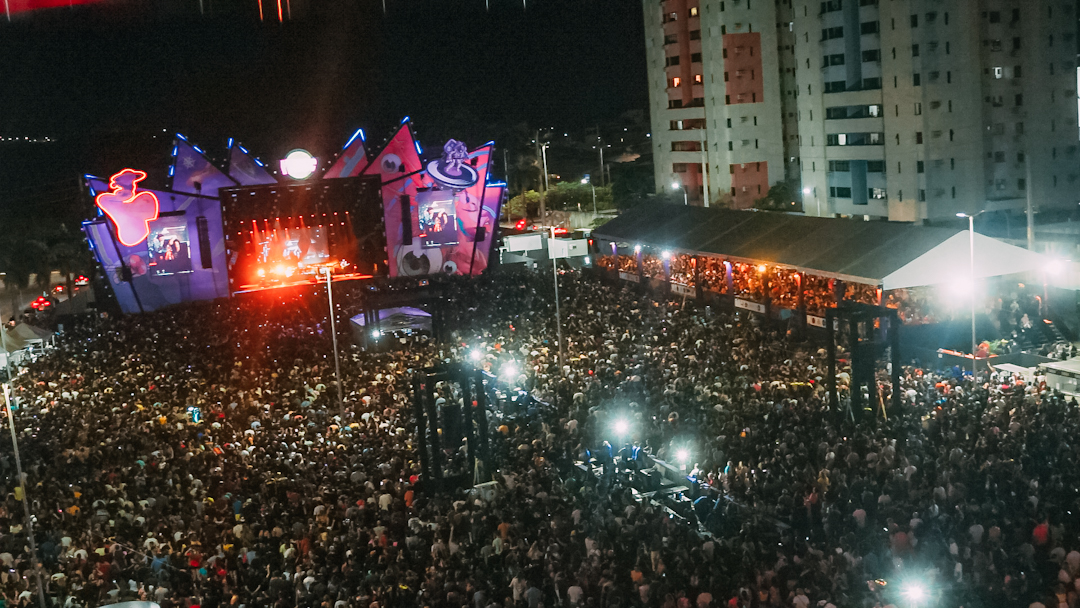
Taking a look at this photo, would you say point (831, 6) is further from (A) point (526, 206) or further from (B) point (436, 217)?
(A) point (526, 206)

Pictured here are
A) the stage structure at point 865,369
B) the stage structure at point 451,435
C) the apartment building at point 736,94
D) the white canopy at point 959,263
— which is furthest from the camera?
the apartment building at point 736,94

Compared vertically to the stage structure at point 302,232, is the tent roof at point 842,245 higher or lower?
lower

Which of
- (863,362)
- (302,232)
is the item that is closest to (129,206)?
(302,232)

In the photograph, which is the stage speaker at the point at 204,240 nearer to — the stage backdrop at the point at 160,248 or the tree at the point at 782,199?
the stage backdrop at the point at 160,248

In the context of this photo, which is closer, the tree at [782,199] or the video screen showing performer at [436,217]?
the video screen showing performer at [436,217]

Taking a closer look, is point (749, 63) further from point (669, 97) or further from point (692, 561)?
point (692, 561)

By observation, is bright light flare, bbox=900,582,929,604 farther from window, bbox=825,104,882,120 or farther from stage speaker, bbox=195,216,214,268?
window, bbox=825,104,882,120

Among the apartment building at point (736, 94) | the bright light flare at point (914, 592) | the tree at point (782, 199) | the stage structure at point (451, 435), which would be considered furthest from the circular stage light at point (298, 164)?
the bright light flare at point (914, 592)
